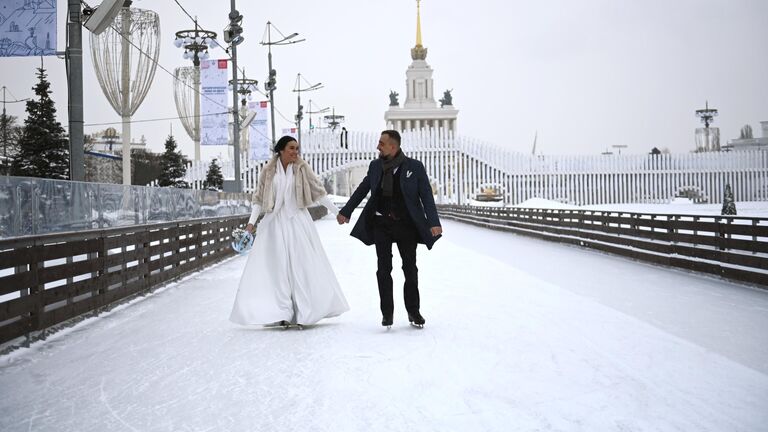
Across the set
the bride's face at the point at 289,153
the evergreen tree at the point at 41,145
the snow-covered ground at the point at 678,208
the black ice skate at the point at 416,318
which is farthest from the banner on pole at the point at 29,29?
the evergreen tree at the point at 41,145

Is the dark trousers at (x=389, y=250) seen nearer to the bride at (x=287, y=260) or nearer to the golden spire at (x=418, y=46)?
the bride at (x=287, y=260)

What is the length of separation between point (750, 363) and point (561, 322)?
7.57 ft

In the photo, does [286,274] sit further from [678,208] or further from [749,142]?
[749,142]

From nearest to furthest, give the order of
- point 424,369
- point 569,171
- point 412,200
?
point 424,369
point 412,200
point 569,171

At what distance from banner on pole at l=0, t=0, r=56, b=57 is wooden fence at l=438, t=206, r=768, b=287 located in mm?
10287

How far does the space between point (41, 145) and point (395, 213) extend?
45709 millimetres

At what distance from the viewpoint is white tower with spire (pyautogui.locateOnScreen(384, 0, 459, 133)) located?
13538 centimetres

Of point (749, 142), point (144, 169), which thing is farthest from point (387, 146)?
point (749, 142)

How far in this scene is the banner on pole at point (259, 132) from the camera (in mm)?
33000

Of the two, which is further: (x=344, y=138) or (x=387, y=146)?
(x=344, y=138)

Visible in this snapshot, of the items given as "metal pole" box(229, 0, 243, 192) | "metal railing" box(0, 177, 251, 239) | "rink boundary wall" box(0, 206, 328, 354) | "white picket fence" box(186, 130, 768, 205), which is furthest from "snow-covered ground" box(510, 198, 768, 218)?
"rink boundary wall" box(0, 206, 328, 354)

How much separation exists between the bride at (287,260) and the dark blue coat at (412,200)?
0.44m

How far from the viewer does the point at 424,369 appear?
557cm

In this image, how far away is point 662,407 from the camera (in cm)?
448
